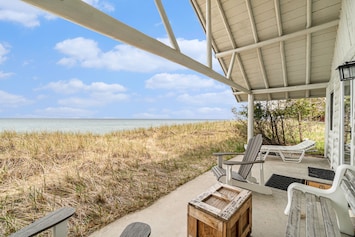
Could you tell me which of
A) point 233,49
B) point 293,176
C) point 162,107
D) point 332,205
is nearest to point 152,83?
point 162,107

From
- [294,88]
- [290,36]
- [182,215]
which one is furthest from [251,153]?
[294,88]

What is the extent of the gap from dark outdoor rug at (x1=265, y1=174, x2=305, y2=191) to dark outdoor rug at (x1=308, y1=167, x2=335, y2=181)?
57 cm

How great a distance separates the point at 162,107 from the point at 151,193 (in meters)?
26.7

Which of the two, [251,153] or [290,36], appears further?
[290,36]

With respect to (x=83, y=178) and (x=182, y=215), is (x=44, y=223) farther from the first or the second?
(x=83, y=178)

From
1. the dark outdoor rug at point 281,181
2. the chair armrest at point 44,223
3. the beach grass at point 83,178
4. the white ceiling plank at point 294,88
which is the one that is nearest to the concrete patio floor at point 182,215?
the beach grass at point 83,178

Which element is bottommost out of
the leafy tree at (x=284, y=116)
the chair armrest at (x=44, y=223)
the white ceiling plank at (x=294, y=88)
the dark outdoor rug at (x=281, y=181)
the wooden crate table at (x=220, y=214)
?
the dark outdoor rug at (x=281, y=181)

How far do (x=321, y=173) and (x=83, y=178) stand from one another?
16.7 ft

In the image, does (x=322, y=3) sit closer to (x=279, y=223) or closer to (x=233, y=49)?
(x=233, y=49)

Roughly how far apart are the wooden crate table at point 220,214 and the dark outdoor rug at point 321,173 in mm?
2939

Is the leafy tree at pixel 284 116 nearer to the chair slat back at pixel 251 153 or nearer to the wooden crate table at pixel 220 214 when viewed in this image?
the chair slat back at pixel 251 153

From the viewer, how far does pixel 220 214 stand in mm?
1415

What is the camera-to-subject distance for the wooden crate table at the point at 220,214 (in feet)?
4.61

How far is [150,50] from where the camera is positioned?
7.48 feet
